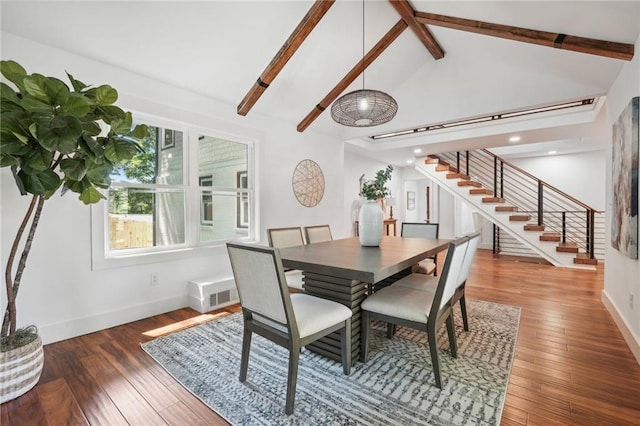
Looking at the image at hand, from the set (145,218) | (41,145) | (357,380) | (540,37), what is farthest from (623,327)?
(145,218)

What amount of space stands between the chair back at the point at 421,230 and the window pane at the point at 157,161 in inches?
113

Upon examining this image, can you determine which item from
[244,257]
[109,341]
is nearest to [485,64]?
[244,257]

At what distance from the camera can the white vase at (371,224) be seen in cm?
275

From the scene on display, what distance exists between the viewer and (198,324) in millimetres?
2881

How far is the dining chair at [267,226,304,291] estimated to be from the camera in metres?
2.83

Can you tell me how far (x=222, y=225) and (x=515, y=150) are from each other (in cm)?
682

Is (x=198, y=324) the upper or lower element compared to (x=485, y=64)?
lower

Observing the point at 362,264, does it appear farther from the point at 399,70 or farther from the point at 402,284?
the point at 399,70

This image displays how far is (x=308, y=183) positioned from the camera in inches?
194

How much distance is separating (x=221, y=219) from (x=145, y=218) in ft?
3.15

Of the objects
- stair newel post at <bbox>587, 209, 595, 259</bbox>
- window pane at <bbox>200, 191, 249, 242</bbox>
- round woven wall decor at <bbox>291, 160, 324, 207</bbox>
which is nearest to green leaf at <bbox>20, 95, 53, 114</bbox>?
window pane at <bbox>200, 191, 249, 242</bbox>

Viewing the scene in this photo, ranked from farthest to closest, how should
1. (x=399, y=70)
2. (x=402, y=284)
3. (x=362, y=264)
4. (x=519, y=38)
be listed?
(x=399, y=70) < (x=519, y=38) < (x=402, y=284) < (x=362, y=264)

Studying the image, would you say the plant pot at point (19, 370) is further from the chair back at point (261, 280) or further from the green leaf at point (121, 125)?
the green leaf at point (121, 125)

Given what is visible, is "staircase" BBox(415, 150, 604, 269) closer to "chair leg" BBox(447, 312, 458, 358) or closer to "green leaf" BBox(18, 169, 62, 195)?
"chair leg" BBox(447, 312, 458, 358)
